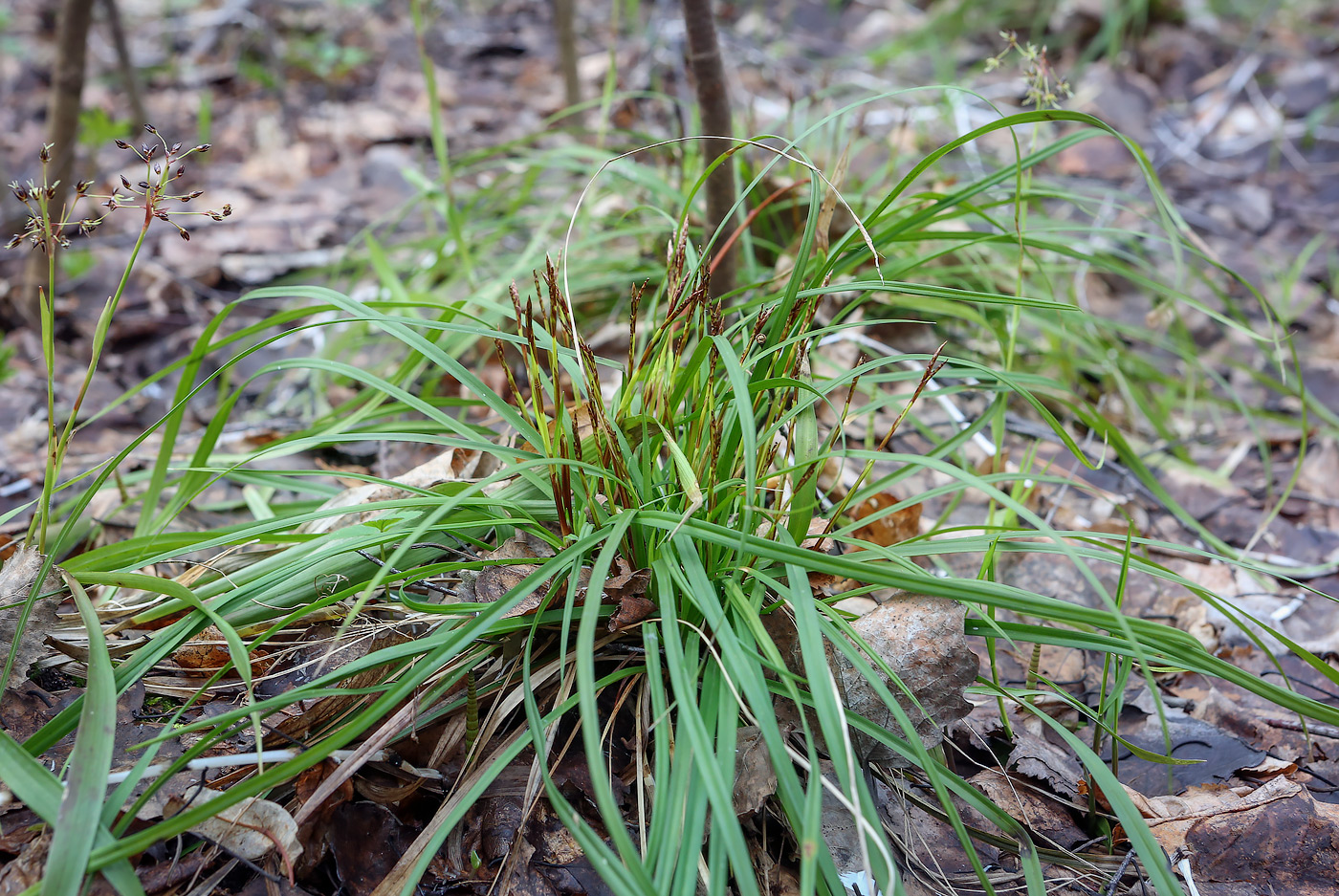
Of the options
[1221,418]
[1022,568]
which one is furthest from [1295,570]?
[1221,418]

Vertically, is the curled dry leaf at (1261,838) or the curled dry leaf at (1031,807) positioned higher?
the curled dry leaf at (1031,807)

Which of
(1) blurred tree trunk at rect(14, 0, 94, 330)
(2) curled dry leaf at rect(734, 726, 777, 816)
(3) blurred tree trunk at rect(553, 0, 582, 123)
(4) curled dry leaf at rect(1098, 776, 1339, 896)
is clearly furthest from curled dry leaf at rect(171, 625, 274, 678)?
(3) blurred tree trunk at rect(553, 0, 582, 123)

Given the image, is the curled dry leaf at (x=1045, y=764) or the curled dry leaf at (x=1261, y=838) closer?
the curled dry leaf at (x=1261, y=838)

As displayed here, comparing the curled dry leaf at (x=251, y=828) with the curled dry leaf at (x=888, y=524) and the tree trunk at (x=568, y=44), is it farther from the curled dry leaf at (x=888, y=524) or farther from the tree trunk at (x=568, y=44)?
the tree trunk at (x=568, y=44)

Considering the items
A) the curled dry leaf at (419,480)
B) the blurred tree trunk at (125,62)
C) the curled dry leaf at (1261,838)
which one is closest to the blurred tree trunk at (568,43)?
the blurred tree trunk at (125,62)

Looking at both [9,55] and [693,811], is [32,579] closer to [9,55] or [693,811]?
[693,811]

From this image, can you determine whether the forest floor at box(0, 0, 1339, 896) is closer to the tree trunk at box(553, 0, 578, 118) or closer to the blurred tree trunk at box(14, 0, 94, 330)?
the blurred tree trunk at box(14, 0, 94, 330)
